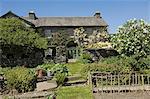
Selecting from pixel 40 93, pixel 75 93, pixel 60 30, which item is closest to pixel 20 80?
pixel 40 93

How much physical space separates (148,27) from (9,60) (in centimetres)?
2226

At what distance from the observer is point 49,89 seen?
24.3 meters

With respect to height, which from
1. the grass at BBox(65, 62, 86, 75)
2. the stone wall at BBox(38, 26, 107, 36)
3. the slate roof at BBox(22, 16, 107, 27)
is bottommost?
the grass at BBox(65, 62, 86, 75)

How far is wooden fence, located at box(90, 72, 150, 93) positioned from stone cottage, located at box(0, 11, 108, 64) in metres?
31.8

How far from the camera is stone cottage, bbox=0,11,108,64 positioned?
190 feet

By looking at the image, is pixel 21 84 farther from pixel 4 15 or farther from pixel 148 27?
pixel 4 15

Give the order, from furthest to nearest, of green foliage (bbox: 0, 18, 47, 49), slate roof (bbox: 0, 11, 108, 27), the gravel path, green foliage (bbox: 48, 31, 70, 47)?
slate roof (bbox: 0, 11, 108, 27), green foliage (bbox: 48, 31, 70, 47), green foliage (bbox: 0, 18, 47, 49), the gravel path

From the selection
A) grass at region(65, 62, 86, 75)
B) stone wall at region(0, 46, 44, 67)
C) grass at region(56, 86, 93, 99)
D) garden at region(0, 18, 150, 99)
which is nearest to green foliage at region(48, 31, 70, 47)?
stone wall at region(0, 46, 44, 67)

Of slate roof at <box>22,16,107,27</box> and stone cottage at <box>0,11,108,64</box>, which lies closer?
stone cottage at <box>0,11,108,64</box>

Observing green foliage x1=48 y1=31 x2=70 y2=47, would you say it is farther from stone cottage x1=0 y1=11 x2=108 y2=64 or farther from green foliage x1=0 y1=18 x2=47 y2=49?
green foliage x1=0 y1=18 x2=47 y2=49

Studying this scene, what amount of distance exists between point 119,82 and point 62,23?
36023mm

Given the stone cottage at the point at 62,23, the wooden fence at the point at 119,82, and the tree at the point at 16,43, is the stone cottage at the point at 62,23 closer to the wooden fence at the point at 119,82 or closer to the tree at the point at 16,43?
the tree at the point at 16,43

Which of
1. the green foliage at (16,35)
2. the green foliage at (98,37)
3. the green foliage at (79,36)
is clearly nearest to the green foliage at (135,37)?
the green foliage at (16,35)

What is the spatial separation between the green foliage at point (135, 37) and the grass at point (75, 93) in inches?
276
